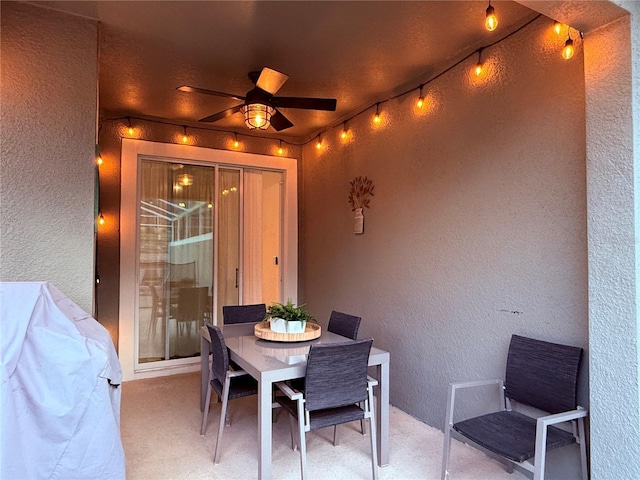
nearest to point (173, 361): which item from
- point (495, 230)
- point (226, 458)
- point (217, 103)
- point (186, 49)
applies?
point (226, 458)

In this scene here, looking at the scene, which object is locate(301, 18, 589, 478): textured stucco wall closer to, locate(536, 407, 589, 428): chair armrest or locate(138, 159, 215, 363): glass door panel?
locate(536, 407, 589, 428): chair armrest

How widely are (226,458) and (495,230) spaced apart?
2267 millimetres

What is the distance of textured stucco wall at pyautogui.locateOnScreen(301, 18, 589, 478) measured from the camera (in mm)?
2191

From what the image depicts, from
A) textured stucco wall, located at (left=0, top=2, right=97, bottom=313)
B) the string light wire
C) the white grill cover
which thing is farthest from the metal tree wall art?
the white grill cover

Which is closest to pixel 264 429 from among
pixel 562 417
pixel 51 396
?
pixel 51 396

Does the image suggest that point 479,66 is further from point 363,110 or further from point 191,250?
point 191,250

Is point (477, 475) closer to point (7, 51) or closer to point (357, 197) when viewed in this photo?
point (357, 197)

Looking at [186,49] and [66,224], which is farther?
[186,49]

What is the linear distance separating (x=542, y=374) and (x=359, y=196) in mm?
2268

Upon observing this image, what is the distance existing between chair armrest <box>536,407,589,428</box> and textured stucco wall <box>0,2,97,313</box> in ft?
8.28

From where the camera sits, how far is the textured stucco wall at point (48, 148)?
2.21 metres

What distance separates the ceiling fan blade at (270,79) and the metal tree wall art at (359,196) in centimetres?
143

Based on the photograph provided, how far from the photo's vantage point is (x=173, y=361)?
173 inches

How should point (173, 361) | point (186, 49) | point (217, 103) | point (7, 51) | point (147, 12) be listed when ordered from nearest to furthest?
point (7, 51) → point (147, 12) → point (186, 49) → point (217, 103) → point (173, 361)
